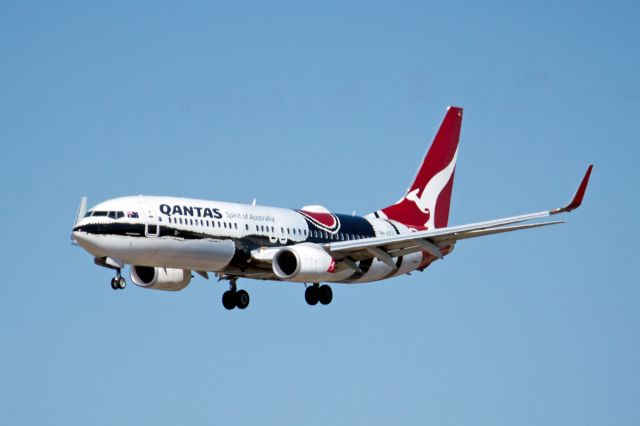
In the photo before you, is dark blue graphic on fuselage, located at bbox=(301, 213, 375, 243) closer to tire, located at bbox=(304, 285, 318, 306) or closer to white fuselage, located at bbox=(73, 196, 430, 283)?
white fuselage, located at bbox=(73, 196, 430, 283)

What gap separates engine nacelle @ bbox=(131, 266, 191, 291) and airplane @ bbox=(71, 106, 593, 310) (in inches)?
1.9

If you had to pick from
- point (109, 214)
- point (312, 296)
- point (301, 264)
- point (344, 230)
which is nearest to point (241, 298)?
point (312, 296)

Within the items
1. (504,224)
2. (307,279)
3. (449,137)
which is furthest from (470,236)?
(449,137)

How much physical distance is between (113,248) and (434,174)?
81.2 ft

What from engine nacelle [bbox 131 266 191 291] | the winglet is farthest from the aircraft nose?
the winglet

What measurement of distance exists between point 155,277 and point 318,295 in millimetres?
7815

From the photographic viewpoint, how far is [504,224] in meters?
→ 70.8

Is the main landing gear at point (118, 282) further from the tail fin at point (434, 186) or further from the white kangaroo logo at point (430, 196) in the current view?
the white kangaroo logo at point (430, 196)

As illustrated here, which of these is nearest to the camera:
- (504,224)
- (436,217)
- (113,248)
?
(113,248)

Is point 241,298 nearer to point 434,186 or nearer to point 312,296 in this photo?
point 312,296

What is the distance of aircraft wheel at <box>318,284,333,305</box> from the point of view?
74.4 meters

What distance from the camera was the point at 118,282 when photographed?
66688 millimetres

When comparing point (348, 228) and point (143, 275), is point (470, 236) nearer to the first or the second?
point (348, 228)

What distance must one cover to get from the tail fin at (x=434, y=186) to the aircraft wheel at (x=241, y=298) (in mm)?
10957
